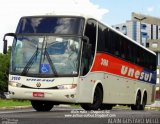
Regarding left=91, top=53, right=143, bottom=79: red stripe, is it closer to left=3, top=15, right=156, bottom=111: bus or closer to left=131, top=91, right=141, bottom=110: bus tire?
left=3, top=15, right=156, bottom=111: bus

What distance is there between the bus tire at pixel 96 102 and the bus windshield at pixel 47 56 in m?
1.98

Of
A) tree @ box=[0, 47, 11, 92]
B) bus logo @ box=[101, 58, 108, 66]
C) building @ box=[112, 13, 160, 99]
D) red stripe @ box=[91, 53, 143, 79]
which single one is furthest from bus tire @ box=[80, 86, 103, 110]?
building @ box=[112, 13, 160, 99]

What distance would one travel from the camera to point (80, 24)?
1734cm

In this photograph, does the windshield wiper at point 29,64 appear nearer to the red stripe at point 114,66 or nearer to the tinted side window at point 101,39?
the red stripe at point 114,66

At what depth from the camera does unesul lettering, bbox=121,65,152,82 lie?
22703 millimetres

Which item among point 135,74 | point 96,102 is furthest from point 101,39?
point 135,74

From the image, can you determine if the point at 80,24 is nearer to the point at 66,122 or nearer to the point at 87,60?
the point at 87,60

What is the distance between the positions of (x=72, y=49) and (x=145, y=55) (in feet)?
36.8

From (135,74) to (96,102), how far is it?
694cm

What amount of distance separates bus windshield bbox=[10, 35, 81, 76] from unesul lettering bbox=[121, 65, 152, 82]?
5.81 metres

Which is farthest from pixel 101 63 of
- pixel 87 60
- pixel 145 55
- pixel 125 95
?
pixel 145 55

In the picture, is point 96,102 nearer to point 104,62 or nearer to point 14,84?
point 104,62

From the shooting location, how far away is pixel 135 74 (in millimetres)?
25109

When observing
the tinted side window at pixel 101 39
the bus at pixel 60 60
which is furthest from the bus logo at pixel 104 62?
the tinted side window at pixel 101 39
